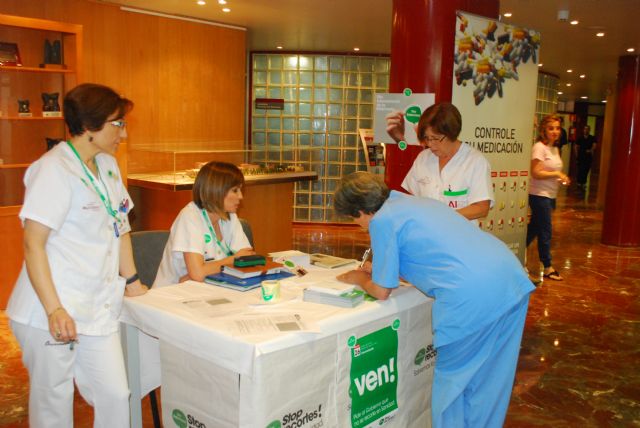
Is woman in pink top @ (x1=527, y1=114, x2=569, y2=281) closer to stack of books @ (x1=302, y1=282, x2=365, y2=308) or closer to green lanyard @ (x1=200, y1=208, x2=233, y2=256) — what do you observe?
green lanyard @ (x1=200, y1=208, x2=233, y2=256)

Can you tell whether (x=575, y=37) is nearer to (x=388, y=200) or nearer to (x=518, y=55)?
(x=518, y=55)

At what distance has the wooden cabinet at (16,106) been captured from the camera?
438 centimetres

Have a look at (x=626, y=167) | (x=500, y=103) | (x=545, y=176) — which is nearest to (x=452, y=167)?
(x=500, y=103)

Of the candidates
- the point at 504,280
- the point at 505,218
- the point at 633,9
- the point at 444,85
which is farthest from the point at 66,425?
the point at 633,9

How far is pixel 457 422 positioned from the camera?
2.09 m

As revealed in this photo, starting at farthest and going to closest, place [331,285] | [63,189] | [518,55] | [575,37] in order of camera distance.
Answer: [575,37] → [518,55] → [331,285] → [63,189]

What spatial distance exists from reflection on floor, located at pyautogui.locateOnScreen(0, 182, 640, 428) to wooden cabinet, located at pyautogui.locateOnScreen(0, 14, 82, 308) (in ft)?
1.97

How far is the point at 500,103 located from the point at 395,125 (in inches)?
30.7

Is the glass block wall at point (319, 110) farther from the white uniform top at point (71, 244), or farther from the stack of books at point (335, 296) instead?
the white uniform top at point (71, 244)

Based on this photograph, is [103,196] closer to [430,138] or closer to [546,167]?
[430,138]

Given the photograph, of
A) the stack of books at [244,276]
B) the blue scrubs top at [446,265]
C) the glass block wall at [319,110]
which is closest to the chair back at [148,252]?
the stack of books at [244,276]

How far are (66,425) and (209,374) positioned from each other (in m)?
0.47

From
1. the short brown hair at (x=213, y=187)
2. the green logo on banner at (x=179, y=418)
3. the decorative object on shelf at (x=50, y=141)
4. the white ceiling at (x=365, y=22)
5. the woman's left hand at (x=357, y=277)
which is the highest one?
the white ceiling at (x=365, y=22)

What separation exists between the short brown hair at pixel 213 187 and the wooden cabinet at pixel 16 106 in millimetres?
2431
